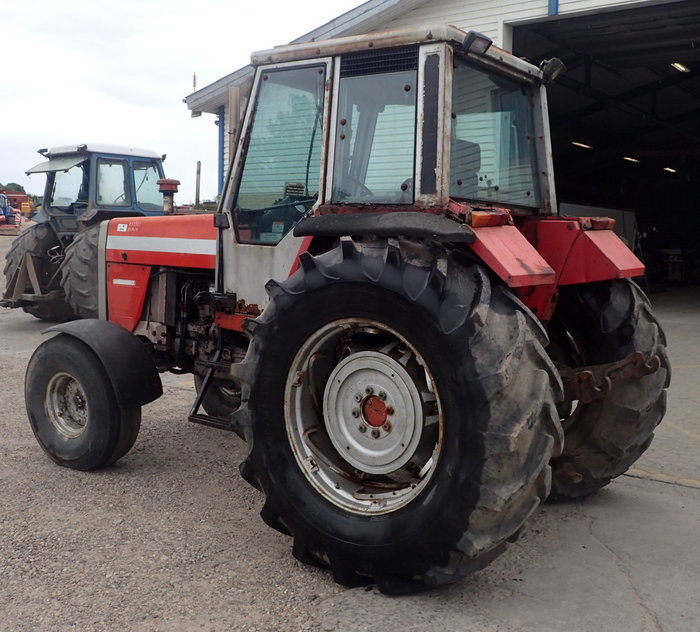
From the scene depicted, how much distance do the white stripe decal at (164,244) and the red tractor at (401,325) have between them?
0.09 ft

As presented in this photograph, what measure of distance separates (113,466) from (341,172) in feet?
8.55

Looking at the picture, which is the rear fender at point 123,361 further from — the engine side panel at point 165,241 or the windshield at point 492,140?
the windshield at point 492,140

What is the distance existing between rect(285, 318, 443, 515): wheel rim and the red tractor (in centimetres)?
1

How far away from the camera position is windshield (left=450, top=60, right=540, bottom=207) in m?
3.67

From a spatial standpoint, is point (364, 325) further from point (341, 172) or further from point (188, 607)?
point (188, 607)

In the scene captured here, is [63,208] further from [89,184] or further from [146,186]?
[146,186]

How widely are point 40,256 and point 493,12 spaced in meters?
7.90

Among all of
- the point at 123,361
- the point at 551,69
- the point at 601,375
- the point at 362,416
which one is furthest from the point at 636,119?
the point at 362,416

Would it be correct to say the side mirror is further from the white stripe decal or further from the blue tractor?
the blue tractor

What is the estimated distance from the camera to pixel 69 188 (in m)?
12.2

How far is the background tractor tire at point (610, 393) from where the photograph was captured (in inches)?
160

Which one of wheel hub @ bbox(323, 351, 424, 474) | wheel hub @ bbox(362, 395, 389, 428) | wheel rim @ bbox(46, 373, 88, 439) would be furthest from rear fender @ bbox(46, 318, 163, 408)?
wheel hub @ bbox(362, 395, 389, 428)

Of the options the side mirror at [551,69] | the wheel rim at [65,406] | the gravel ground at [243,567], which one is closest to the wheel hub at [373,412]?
the gravel ground at [243,567]

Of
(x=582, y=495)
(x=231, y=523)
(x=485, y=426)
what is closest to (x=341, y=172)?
(x=485, y=426)
